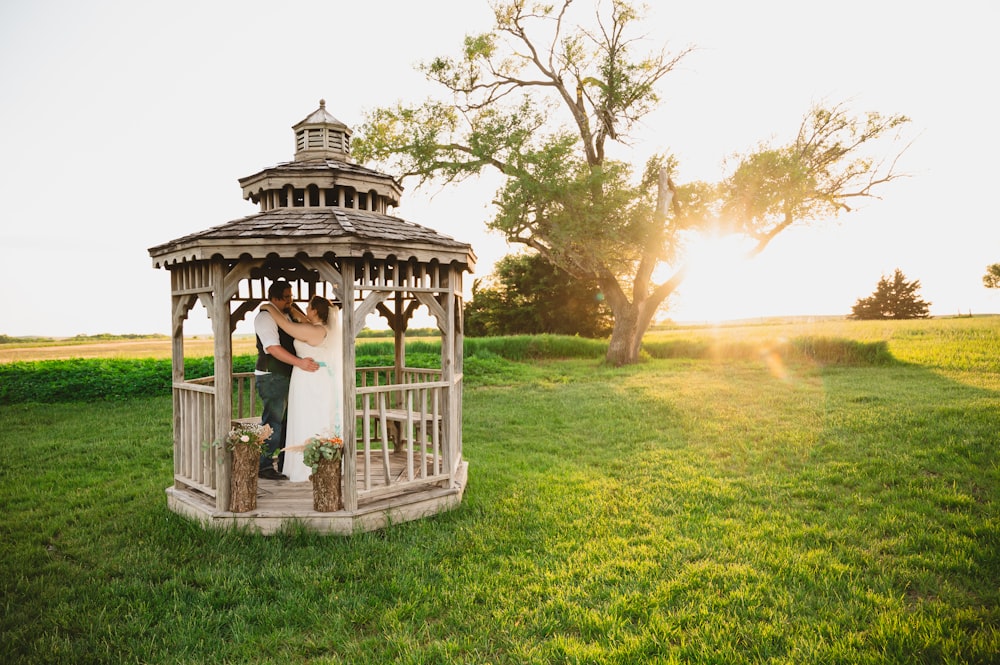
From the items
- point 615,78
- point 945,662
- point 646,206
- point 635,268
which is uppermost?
point 615,78

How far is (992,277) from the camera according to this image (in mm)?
51938

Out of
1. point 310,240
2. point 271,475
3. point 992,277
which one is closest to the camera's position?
point 310,240

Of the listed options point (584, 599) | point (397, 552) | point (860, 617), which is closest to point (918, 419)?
point (860, 617)

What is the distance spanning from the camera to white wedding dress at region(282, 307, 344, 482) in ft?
22.4

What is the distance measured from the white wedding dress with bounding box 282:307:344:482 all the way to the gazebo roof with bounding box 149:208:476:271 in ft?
4.26

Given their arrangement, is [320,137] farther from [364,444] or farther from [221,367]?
[364,444]

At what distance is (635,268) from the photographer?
25656 mm

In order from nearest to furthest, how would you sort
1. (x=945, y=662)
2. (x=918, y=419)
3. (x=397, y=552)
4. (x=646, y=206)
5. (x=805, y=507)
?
1. (x=945, y=662)
2. (x=397, y=552)
3. (x=805, y=507)
4. (x=918, y=419)
5. (x=646, y=206)

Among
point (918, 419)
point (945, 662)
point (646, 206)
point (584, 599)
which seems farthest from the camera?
point (646, 206)

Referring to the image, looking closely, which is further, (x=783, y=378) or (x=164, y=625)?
(x=783, y=378)

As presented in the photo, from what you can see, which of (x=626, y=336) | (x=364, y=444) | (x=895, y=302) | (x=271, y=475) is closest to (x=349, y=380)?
(x=364, y=444)

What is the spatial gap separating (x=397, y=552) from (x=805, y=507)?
5.17 metres

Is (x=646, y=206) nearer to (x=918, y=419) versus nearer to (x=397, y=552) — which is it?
(x=918, y=419)

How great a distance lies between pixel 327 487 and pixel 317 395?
1.29 meters
